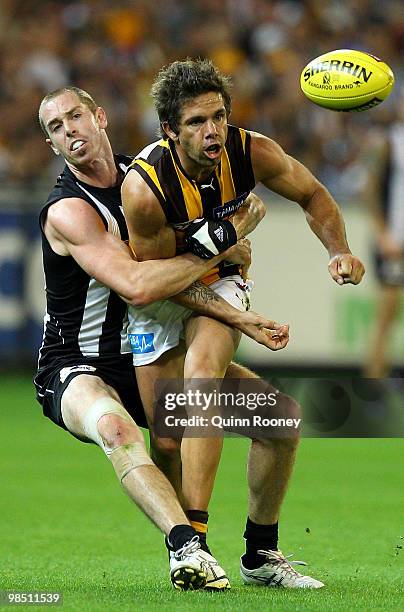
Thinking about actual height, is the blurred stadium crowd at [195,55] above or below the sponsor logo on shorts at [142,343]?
above

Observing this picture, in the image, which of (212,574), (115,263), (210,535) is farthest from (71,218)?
(210,535)

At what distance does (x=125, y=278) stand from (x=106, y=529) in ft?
6.34

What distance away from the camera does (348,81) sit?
5605mm

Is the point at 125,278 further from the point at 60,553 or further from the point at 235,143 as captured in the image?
the point at 60,553

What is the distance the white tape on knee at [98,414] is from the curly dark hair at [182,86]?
1172 mm

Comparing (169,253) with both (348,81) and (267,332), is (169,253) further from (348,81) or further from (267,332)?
(348,81)

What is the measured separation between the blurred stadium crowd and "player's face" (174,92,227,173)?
7853 millimetres

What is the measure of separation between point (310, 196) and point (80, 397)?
4.68 feet

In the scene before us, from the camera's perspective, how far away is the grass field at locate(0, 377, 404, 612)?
16.2 ft

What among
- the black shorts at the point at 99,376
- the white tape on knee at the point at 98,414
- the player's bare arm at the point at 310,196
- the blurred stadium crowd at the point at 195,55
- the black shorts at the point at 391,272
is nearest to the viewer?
the white tape on knee at the point at 98,414

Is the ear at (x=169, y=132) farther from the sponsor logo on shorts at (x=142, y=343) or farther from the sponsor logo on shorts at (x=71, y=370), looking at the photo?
the sponsor logo on shorts at (x=71, y=370)

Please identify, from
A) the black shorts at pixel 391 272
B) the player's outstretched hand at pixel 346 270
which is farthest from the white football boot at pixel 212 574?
the black shorts at pixel 391 272

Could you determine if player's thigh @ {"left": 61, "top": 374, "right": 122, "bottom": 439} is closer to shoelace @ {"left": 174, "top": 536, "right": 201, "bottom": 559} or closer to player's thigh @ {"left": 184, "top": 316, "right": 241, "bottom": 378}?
player's thigh @ {"left": 184, "top": 316, "right": 241, "bottom": 378}

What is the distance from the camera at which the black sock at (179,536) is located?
4805 mm
